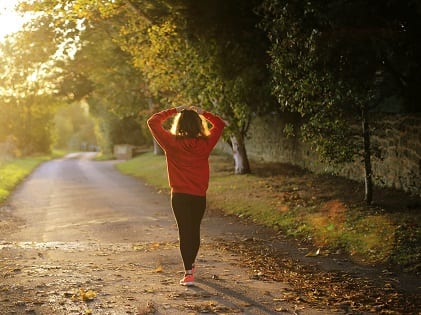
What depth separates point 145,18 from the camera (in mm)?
19344

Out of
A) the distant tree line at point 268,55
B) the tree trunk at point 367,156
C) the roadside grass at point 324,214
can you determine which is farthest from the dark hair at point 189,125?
the tree trunk at point 367,156

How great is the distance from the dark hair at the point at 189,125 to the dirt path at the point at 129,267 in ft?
5.63

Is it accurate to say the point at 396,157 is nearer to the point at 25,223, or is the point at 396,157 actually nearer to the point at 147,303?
the point at 25,223

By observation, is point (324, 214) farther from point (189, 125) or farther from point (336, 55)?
point (189, 125)

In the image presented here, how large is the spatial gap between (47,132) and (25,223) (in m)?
53.8

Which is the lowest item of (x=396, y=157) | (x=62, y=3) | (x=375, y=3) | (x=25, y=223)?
(x=25, y=223)

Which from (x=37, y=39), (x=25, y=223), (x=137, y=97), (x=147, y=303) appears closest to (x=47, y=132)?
(x=137, y=97)

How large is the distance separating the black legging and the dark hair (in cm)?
70

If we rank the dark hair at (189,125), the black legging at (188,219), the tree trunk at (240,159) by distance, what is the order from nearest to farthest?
1. the dark hair at (189,125)
2. the black legging at (188,219)
3. the tree trunk at (240,159)

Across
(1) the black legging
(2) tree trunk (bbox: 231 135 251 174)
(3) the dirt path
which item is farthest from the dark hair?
(2) tree trunk (bbox: 231 135 251 174)

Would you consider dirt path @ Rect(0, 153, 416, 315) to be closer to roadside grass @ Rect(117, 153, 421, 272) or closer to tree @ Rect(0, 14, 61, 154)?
roadside grass @ Rect(117, 153, 421, 272)

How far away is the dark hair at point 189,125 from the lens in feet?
24.3

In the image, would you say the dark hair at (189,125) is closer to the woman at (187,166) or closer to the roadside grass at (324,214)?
the woman at (187,166)

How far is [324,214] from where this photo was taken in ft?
42.9
